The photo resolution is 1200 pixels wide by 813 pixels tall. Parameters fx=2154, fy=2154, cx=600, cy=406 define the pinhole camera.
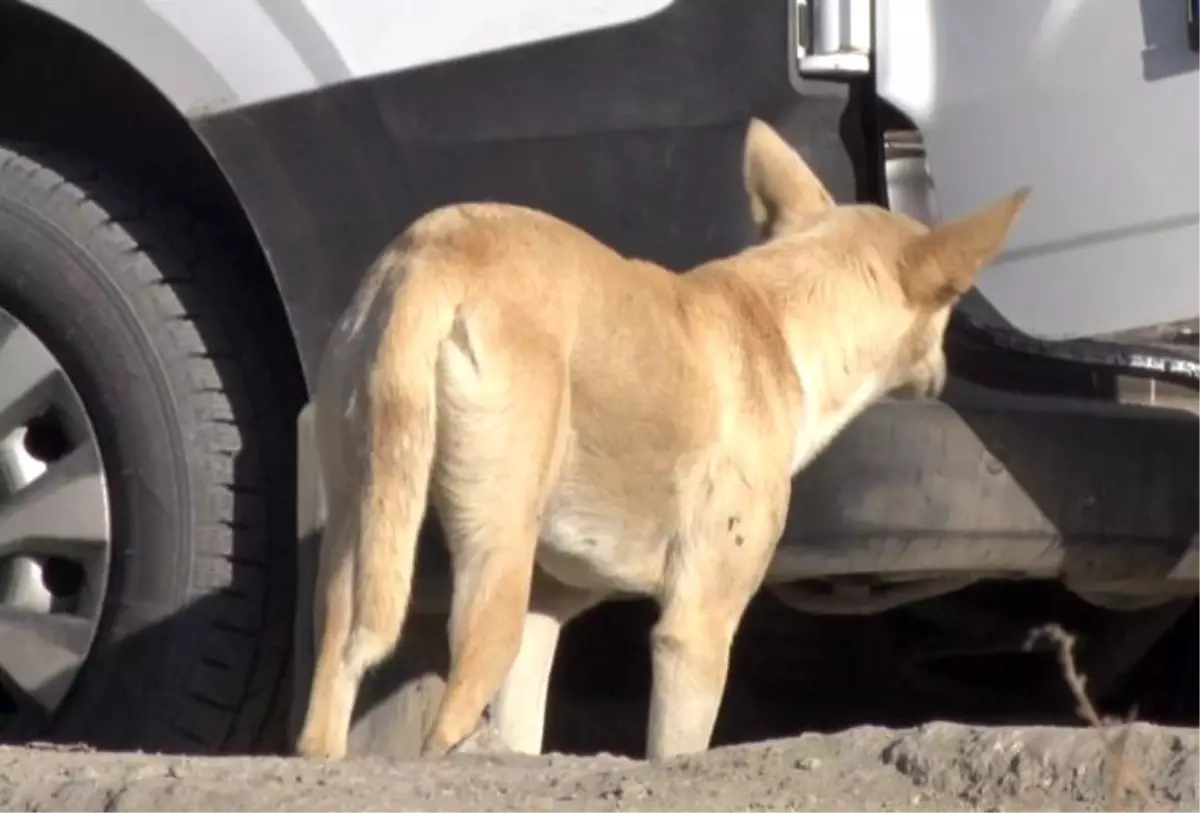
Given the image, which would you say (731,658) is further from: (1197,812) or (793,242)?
(1197,812)

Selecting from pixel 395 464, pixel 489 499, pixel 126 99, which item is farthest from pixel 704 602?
pixel 126 99

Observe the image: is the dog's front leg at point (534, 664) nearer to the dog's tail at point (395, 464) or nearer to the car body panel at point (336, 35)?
the dog's tail at point (395, 464)

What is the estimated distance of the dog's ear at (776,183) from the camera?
158 inches

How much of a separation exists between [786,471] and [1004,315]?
52cm

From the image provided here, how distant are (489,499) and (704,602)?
1.99 ft

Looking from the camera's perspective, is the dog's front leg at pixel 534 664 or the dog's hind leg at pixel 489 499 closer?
the dog's hind leg at pixel 489 499

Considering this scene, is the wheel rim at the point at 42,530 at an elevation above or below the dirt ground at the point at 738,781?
above

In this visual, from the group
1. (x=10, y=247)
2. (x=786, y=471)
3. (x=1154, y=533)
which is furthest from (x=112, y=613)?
(x=1154, y=533)

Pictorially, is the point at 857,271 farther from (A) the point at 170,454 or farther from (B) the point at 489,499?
(A) the point at 170,454

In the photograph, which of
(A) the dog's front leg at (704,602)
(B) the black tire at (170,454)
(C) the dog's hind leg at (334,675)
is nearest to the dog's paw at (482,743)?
(C) the dog's hind leg at (334,675)

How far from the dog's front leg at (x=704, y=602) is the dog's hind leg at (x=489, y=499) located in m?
0.46

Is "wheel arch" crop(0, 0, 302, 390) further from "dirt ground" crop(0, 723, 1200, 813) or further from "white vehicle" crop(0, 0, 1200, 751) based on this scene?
"dirt ground" crop(0, 723, 1200, 813)

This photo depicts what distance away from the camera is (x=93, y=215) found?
13.8 ft

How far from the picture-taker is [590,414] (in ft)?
12.4
